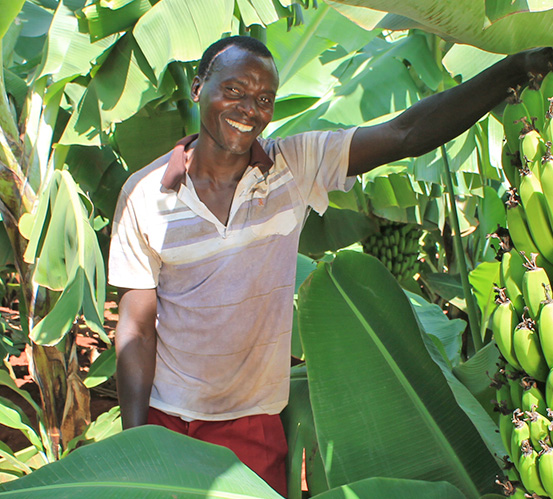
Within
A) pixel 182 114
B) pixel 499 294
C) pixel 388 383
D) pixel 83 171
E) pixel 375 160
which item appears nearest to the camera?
pixel 499 294

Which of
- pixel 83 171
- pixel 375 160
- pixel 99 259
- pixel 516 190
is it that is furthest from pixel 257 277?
pixel 83 171

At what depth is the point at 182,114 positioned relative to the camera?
2.71 meters

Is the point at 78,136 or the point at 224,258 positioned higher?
the point at 78,136

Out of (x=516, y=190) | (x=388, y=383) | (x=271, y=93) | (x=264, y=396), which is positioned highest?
(x=271, y=93)

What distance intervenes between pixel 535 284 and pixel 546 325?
0.21ft

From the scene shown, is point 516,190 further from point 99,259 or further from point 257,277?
point 99,259

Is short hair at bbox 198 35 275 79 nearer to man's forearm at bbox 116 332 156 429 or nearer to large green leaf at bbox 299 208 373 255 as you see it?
man's forearm at bbox 116 332 156 429

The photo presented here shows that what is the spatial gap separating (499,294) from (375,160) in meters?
0.56

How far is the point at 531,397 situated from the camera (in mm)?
948

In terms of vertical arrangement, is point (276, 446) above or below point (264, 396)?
below

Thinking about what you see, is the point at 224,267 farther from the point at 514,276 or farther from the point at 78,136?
the point at 78,136

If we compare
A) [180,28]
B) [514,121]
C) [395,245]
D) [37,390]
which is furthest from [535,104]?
[37,390]

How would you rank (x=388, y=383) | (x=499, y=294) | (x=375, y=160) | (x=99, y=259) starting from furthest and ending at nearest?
(x=99, y=259)
(x=375, y=160)
(x=388, y=383)
(x=499, y=294)

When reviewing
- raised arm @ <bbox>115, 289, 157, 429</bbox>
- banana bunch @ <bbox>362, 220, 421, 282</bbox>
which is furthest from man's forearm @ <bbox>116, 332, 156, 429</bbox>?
banana bunch @ <bbox>362, 220, 421, 282</bbox>
